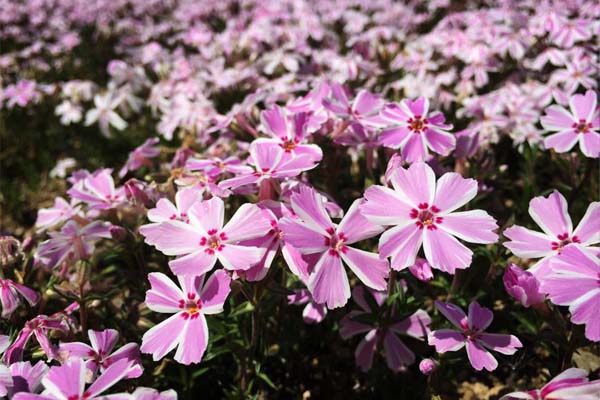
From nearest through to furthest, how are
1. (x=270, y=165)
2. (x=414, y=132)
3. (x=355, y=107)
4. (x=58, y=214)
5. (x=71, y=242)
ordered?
(x=270, y=165) < (x=414, y=132) < (x=71, y=242) < (x=355, y=107) < (x=58, y=214)

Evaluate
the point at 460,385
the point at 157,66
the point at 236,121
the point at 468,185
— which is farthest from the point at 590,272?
the point at 157,66

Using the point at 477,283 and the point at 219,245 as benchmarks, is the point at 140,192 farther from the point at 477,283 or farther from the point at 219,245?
the point at 477,283

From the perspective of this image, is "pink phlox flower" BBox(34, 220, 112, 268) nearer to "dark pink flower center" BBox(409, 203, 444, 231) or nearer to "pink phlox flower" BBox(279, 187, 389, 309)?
"pink phlox flower" BBox(279, 187, 389, 309)

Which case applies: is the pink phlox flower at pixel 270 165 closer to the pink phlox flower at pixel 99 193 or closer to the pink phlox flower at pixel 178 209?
the pink phlox flower at pixel 178 209

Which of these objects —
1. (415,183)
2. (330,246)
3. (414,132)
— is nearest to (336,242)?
(330,246)

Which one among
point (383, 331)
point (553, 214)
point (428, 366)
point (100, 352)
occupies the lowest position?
point (383, 331)

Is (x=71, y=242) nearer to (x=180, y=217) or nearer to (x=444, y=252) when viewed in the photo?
(x=180, y=217)
